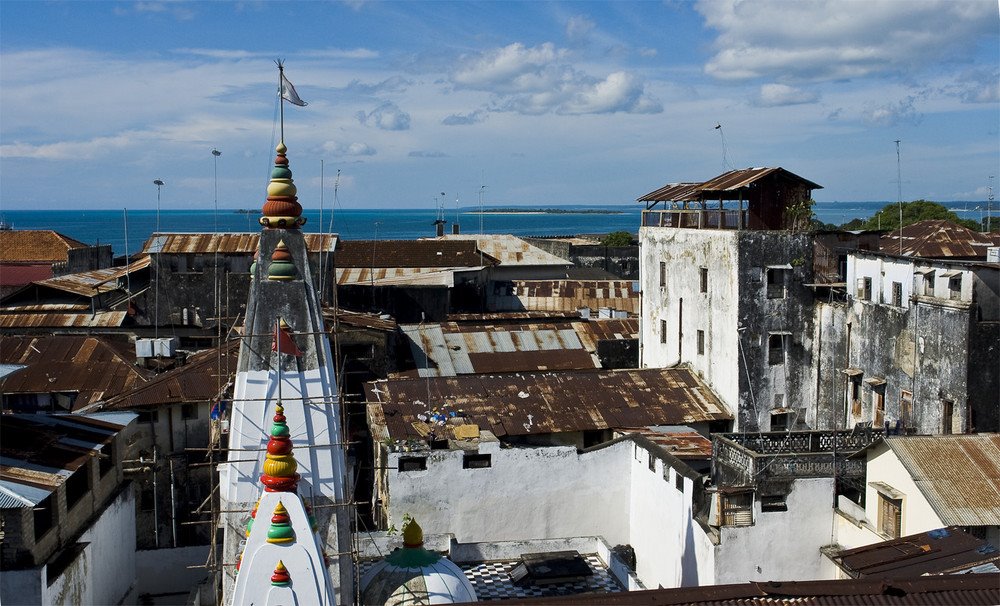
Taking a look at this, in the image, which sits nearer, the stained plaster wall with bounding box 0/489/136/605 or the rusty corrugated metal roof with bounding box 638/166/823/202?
the stained plaster wall with bounding box 0/489/136/605

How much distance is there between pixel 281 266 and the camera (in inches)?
476

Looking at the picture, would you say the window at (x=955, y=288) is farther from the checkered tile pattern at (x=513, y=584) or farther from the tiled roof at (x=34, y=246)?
the tiled roof at (x=34, y=246)

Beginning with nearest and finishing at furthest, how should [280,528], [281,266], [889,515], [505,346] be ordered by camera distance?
[280,528] < [281,266] < [889,515] < [505,346]

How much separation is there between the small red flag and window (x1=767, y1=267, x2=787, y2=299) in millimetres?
19284

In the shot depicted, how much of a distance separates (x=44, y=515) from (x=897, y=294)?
20526mm

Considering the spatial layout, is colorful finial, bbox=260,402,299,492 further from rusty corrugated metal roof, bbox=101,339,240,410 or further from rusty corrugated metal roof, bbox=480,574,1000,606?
rusty corrugated metal roof, bbox=101,339,240,410

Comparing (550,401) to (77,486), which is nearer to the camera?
(77,486)

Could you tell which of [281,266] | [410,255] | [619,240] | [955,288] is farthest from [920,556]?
[619,240]

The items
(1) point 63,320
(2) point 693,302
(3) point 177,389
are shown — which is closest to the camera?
(3) point 177,389

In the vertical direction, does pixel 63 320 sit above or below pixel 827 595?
above

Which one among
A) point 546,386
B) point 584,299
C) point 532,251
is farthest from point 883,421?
point 532,251

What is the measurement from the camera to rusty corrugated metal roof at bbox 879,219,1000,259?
31.6m

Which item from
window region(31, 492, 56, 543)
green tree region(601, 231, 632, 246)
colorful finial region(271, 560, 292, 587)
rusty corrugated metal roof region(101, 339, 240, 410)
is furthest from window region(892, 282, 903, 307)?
green tree region(601, 231, 632, 246)

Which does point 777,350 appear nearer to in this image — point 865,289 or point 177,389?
point 865,289
